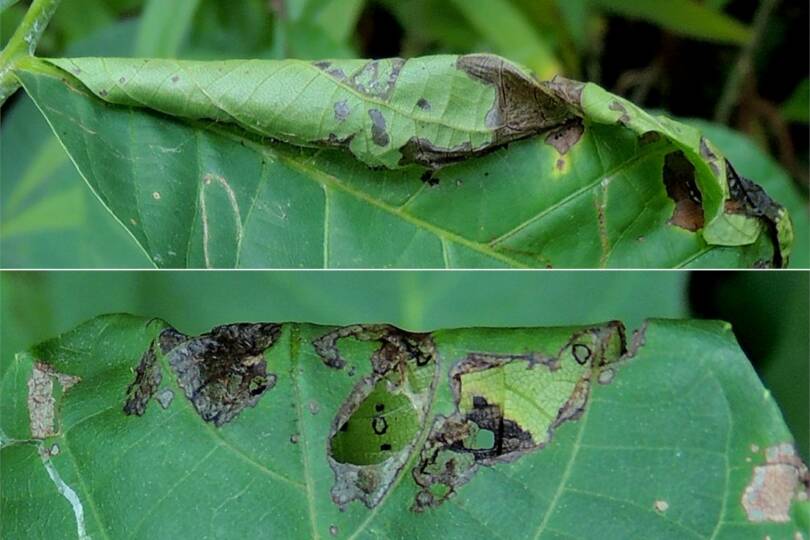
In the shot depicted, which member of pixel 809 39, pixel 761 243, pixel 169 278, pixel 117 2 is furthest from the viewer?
pixel 809 39

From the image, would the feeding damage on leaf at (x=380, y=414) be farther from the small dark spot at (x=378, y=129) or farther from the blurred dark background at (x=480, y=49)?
the blurred dark background at (x=480, y=49)

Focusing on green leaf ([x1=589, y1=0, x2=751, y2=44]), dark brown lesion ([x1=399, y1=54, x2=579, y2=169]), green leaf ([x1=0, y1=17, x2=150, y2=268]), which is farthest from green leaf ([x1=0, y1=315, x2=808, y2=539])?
green leaf ([x1=589, y1=0, x2=751, y2=44])

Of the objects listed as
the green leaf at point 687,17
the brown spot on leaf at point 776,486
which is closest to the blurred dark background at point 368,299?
the brown spot on leaf at point 776,486

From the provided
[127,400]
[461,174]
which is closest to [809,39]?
[461,174]

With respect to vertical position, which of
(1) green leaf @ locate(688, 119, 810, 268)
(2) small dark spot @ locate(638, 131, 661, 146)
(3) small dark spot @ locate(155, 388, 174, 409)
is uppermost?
(2) small dark spot @ locate(638, 131, 661, 146)

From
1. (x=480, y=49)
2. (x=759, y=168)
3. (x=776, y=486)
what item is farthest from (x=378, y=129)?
(x=759, y=168)

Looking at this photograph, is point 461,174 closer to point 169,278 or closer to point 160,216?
point 160,216

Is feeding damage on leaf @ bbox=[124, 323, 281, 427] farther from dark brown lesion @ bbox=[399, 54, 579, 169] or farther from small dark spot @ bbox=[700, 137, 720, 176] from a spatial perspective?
small dark spot @ bbox=[700, 137, 720, 176]
